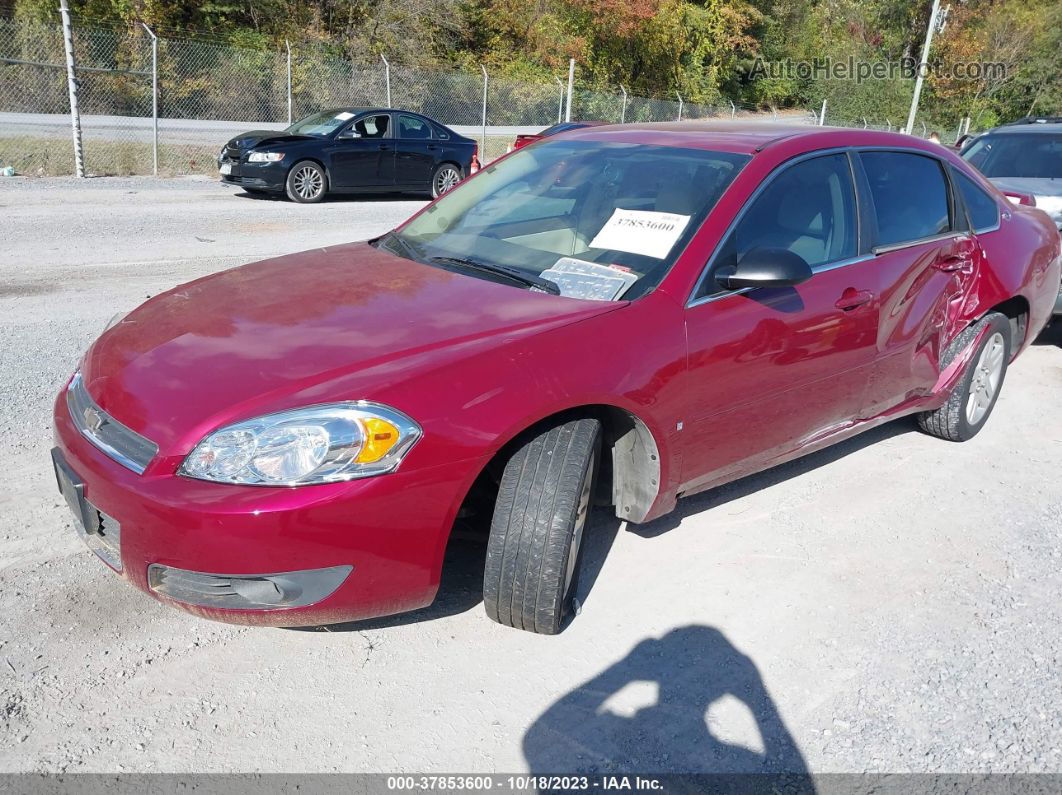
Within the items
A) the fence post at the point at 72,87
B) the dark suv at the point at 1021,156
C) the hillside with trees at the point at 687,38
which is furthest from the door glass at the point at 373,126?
the hillside with trees at the point at 687,38

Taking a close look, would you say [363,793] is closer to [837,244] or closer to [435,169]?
[837,244]

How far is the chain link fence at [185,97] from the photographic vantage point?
17.7 meters

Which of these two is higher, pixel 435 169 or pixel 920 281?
pixel 920 281

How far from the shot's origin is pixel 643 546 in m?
3.73

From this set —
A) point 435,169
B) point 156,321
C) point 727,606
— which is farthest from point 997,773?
point 435,169

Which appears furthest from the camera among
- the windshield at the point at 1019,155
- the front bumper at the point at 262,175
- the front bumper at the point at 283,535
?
the front bumper at the point at 262,175

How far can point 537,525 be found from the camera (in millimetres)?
2832

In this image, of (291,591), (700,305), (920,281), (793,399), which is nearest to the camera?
(291,591)

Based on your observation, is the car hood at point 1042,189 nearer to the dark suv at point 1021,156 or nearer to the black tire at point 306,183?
the dark suv at point 1021,156

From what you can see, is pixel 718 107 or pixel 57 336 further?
pixel 718 107

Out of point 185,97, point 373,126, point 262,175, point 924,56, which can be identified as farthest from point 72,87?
point 924,56

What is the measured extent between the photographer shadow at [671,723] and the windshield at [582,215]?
1301mm

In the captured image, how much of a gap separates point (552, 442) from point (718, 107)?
44.9 metres

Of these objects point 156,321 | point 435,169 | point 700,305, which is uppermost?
point 700,305
